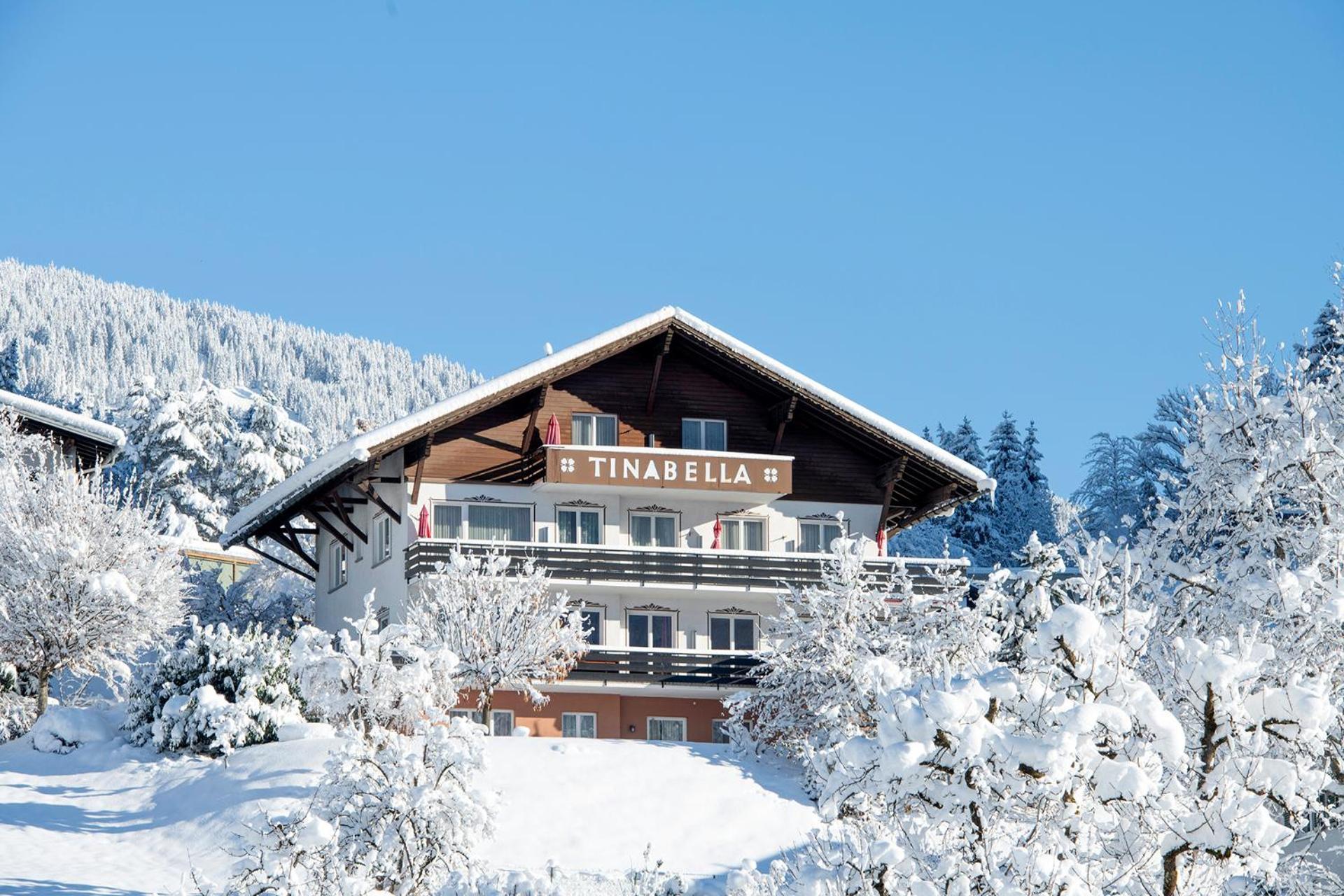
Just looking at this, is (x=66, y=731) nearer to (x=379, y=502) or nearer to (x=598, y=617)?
(x=379, y=502)

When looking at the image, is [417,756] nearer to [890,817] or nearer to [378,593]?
[890,817]

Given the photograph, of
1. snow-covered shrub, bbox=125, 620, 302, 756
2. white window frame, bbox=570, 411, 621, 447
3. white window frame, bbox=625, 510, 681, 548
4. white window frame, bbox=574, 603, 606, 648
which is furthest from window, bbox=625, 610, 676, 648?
snow-covered shrub, bbox=125, 620, 302, 756

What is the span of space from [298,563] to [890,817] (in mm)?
48992

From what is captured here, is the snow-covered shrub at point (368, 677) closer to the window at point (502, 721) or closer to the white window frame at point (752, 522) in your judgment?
the window at point (502, 721)

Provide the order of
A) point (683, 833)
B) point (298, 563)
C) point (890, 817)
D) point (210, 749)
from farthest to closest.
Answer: point (298, 563)
point (210, 749)
point (683, 833)
point (890, 817)

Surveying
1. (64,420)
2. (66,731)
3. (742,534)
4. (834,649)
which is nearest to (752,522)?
(742,534)

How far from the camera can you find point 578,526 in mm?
35781

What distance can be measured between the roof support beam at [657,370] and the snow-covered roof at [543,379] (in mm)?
430

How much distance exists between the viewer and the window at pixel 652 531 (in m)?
36.2

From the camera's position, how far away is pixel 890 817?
1056 cm

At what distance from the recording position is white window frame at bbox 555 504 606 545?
3562 cm

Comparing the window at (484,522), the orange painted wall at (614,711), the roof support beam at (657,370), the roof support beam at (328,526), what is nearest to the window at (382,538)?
the roof support beam at (328,526)

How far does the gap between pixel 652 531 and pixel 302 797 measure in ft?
45.8

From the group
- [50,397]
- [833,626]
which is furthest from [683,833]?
[50,397]
